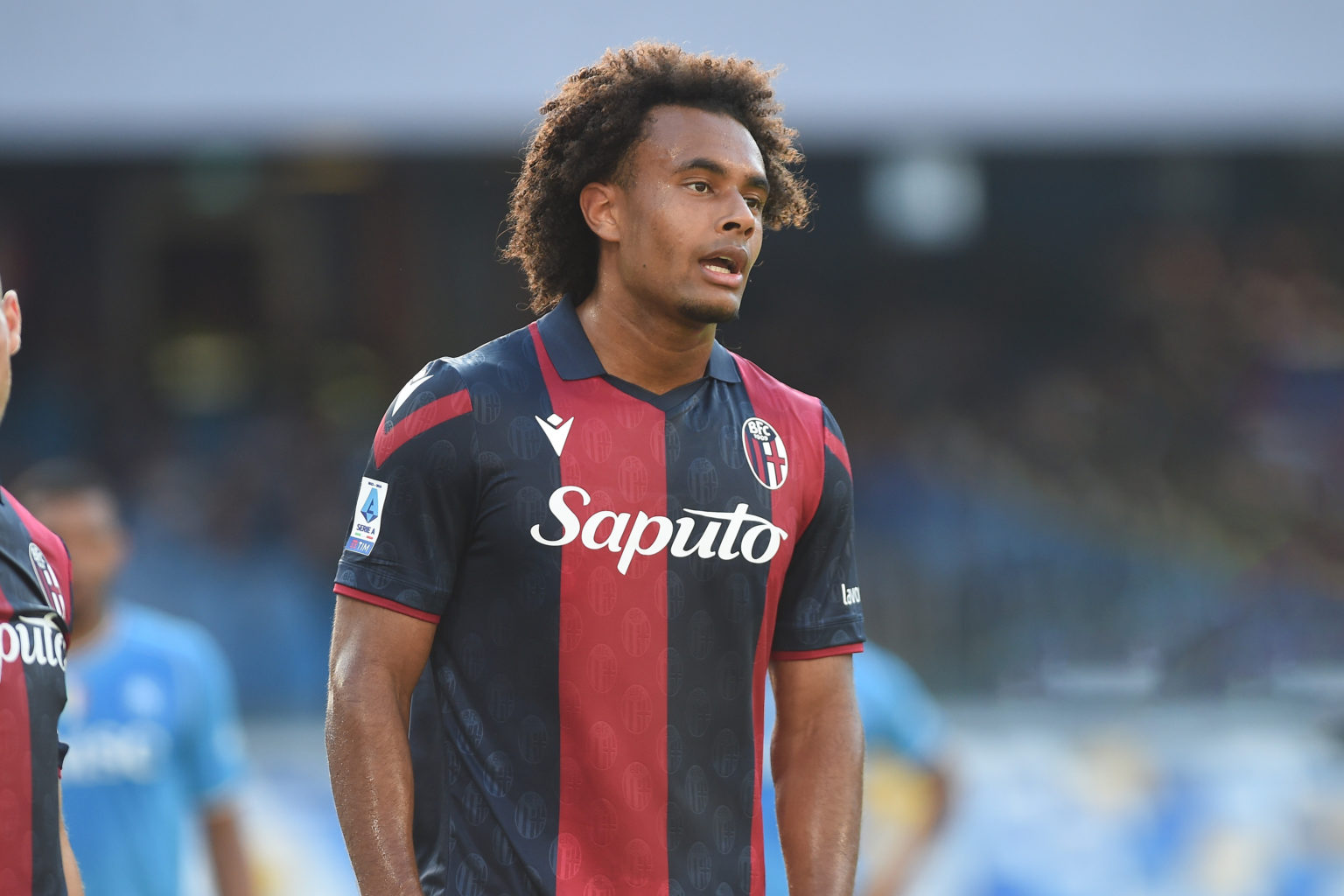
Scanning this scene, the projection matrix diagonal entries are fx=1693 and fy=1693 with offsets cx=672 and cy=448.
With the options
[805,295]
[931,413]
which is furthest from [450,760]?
[805,295]

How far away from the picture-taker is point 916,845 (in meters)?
6.26

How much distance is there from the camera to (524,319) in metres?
10.0

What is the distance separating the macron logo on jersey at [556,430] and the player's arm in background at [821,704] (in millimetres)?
446

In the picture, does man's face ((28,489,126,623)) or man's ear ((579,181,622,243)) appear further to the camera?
man's face ((28,489,126,623))

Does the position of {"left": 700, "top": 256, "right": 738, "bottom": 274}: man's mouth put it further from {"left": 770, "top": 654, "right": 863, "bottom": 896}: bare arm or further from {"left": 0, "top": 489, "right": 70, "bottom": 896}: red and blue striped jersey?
{"left": 0, "top": 489, "right": 70, "bottom": 896}: red and blue striped jersey

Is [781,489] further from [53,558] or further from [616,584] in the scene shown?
[53,558]

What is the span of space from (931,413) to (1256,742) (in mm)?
2523

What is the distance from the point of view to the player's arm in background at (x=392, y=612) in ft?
7.99

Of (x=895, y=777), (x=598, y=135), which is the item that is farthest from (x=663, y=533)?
(x=895, y=777)

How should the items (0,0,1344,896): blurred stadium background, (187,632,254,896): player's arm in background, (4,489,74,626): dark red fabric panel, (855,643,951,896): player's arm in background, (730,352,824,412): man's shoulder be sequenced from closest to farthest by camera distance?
(4,489,74,626): dark red fabric panel, (730,352,824,412): man's shoulder, (187,632,254,896): player's arm in background, (855,643,951,896): player's arm in background, (0,0,1344,896): blurred stadium background

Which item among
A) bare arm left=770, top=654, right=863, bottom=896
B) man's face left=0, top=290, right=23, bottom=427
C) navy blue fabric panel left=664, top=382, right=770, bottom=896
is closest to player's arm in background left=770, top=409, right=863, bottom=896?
bare arm left=770, top=654, right=863, bottom=896

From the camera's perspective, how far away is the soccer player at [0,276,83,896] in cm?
240

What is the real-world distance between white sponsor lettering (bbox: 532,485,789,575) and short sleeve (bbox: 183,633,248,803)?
113 inches

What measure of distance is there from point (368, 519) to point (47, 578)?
0.53 m
